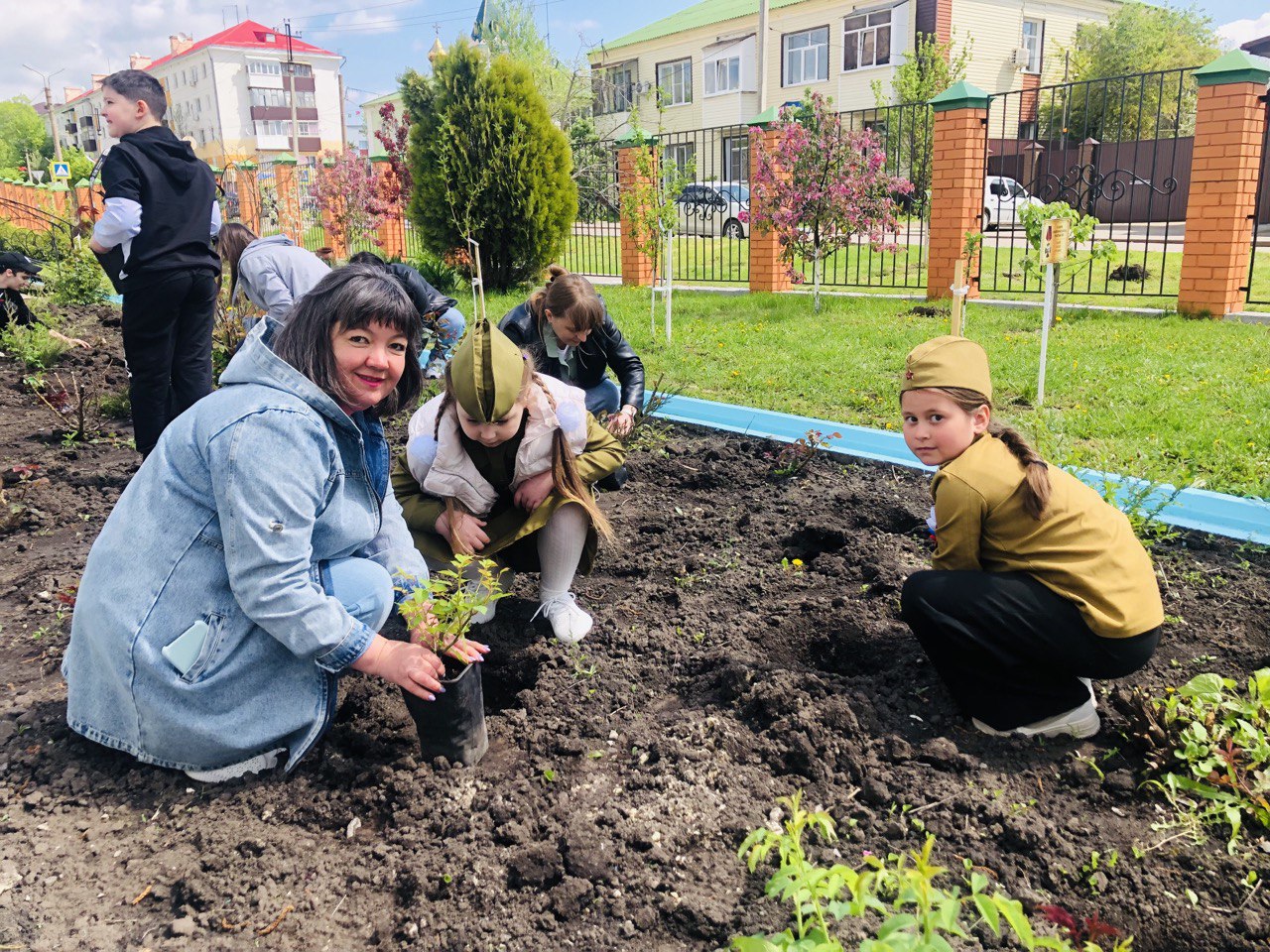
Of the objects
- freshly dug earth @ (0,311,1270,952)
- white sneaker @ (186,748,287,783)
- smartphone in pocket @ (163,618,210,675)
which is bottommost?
freshly dug earth @ (0,311,1270,952)

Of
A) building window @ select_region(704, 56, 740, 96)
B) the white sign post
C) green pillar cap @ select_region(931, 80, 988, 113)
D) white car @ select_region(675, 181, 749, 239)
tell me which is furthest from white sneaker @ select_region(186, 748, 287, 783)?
building window @ select_region(704, 56, 740, 96)

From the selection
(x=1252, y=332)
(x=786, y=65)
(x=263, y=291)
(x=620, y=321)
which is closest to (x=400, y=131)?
(x=620, y=321)

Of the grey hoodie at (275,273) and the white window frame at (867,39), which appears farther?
the white window frame at (867,39)

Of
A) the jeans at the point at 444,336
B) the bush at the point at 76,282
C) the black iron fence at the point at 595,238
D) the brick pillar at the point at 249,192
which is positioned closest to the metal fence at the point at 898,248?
the black iron fence at the point at 595,238

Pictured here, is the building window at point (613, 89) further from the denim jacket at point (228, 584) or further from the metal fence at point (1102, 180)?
the denim jacket at point (228, 584)

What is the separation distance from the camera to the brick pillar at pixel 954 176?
9.45 m

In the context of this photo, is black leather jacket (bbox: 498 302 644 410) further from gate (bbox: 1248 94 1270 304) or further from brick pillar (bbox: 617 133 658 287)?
brick pillar (bbox: 617 133 658 287)

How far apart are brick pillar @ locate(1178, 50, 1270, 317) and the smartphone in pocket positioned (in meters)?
8.79

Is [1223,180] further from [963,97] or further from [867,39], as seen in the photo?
[867,39]

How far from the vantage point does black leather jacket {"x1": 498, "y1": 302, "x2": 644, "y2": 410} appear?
4.12 metres

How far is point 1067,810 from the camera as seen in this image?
2.01m

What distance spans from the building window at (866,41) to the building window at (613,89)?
35.0 feet

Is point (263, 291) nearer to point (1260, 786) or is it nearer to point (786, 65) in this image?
point (1260, 786)

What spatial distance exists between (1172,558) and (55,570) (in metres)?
3.97
